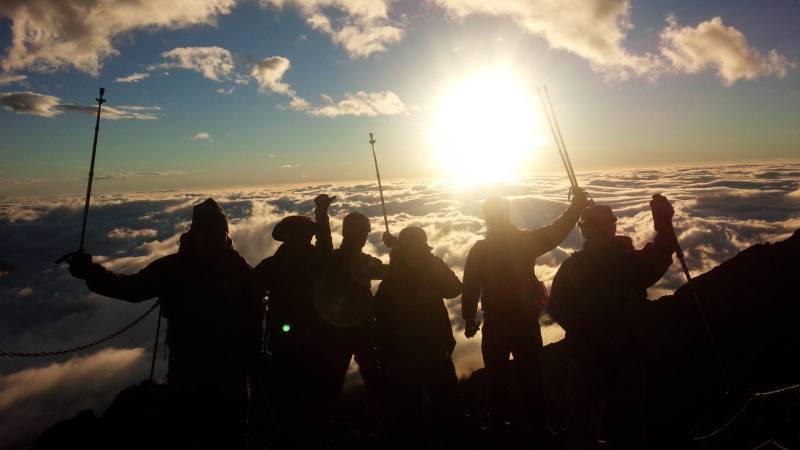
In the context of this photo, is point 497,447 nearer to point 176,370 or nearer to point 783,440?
point 176,370

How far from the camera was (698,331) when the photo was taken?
5228 centimetres

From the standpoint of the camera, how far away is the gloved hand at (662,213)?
4.52 m

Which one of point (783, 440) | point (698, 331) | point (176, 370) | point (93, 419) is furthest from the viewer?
point (93, 419)

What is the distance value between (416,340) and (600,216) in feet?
8.52

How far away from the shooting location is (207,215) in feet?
13.7

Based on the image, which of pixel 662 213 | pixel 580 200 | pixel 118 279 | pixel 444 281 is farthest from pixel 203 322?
pixel 662 213

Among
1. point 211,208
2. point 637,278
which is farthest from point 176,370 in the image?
point 637,278

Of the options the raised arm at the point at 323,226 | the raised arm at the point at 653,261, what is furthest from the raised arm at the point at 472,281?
the raised arm at the point at 323,226

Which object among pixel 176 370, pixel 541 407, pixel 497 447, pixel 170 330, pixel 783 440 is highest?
pixel 170 330

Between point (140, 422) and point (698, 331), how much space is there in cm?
10303

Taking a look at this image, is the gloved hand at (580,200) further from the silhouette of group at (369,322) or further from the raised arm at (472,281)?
the raised arm at (472,281)

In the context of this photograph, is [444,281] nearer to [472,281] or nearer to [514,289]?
[472,281]

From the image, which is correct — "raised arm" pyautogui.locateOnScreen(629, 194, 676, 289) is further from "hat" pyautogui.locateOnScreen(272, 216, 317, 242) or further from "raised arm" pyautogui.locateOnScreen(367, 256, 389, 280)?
"hat" pyautogui.locateOnScreen(272, 216, 317, 242)

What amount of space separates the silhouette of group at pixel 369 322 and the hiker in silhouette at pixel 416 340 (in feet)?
0.05
